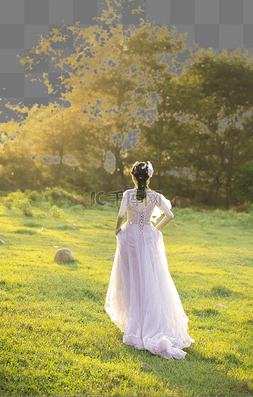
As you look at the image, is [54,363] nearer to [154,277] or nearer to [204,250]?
[154,277]

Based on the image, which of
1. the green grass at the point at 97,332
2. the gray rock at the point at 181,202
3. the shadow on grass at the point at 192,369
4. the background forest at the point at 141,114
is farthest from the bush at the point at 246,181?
the shadow on grass at the point at 192,369

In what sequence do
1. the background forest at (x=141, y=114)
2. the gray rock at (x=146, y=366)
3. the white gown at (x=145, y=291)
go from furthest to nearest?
the background forest at (x=141, y=114) → the white gown at (x=145, y=291) → the gray rock at (x=146, y=366)

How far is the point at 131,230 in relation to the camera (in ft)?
15.7

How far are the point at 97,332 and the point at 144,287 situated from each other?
93 centimetres

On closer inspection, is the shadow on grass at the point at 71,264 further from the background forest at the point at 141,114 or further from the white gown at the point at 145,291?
the background forest at the point at 141,114

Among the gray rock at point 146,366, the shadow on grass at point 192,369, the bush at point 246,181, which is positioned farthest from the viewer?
the bush at point 246,181

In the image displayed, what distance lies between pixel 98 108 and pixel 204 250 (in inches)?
845

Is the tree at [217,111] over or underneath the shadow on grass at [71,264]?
over

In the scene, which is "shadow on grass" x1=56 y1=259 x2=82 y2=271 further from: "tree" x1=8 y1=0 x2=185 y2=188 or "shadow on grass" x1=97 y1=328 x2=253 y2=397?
"tree" x1=8 y1=0 x2=185 y2=188

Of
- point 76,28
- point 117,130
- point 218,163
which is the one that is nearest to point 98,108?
point 117,130

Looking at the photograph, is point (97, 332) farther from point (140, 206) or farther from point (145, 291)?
point (140, 206)

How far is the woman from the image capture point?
431cm

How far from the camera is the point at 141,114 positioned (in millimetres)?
29906

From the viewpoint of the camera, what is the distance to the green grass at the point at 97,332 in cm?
336
